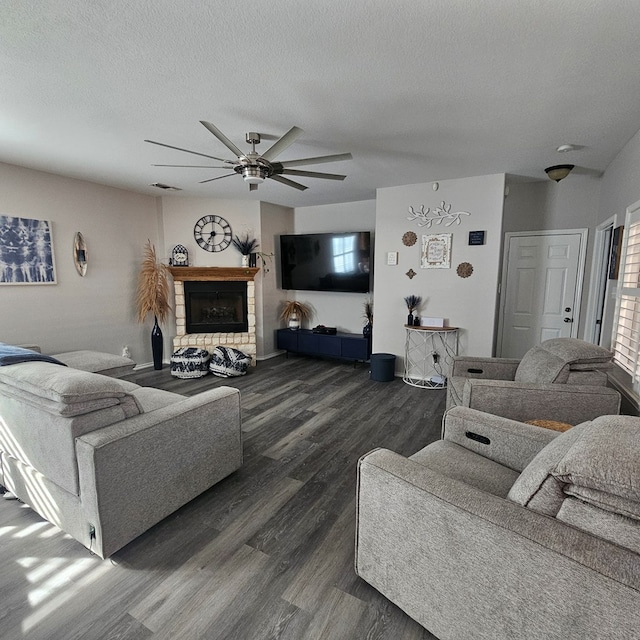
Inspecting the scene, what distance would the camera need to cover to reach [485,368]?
3051mm

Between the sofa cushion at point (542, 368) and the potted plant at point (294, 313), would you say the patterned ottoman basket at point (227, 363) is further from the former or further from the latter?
the sofa cushion at point (542, 368)

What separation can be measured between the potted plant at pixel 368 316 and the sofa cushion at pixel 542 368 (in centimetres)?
261

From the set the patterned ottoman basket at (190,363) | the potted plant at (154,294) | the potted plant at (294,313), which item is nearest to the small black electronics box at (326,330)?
the potted plant at (294,313)

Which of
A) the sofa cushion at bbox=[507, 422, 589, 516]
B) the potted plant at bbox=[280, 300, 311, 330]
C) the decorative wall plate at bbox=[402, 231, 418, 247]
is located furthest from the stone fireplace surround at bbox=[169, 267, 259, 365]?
the sofa cushion at bbox=[507, 422, 589, 516]

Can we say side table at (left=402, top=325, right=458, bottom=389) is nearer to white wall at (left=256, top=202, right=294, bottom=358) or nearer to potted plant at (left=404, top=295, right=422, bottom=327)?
potted plant at (left=404, top=295, right=422, bottom=327)

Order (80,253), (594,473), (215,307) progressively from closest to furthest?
(594,473), (80,253), (215,307)

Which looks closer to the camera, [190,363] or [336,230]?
[190,363]

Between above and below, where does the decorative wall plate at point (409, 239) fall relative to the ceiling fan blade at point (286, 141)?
below

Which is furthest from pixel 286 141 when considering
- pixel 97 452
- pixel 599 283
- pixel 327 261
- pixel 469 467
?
pixel 599 283

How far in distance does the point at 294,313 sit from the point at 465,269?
286cm

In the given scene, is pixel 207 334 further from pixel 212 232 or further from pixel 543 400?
pixel 543 400

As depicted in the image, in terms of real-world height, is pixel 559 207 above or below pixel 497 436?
above

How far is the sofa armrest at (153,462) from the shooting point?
1.60 metres

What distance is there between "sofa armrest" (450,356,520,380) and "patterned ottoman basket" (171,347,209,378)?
321 cm
